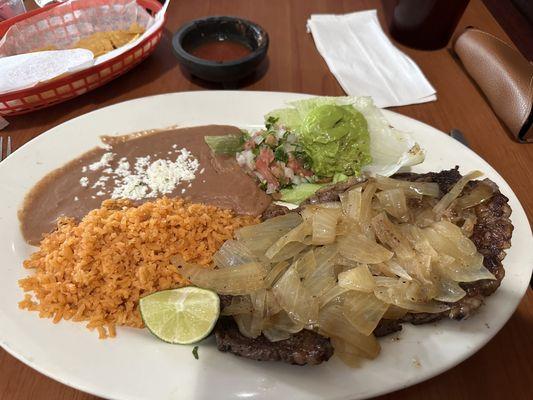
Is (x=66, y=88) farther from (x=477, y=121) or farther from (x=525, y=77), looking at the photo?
(x=525, y=77)

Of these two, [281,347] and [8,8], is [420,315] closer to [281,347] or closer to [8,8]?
[281,347]

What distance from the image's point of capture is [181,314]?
174 cm

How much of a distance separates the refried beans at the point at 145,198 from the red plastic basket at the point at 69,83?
61 centimetres

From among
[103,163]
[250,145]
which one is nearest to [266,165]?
[250,145]

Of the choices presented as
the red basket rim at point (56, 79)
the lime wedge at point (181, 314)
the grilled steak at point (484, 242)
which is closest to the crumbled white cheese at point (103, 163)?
the red basket rim at point (56, 79)

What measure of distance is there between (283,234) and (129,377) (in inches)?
36.4

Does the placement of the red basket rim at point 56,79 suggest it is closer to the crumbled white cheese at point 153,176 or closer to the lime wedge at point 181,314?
the crumbled white cheese at point 153,176

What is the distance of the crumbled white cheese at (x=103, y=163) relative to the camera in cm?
250

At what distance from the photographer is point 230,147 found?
2639mm

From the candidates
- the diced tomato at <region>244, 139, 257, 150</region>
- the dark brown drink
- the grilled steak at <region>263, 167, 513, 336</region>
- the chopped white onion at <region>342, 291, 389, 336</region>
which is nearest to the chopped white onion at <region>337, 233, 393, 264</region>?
the chopped white onion at <region>342, 291, 389, 336</region>

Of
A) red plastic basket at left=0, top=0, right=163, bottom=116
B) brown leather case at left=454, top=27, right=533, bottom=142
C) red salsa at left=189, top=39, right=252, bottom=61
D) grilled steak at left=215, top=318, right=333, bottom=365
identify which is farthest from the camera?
red salsa at left=189, top=39, right=252, bottom=61

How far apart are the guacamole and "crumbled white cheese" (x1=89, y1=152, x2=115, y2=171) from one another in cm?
Answer: 129

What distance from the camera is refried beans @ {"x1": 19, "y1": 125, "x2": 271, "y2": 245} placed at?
226 centimetres

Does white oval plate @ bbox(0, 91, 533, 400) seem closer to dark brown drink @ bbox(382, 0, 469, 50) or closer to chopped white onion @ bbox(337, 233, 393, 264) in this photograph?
chopped white onion @ bbox(337, 233, 393, 264)
